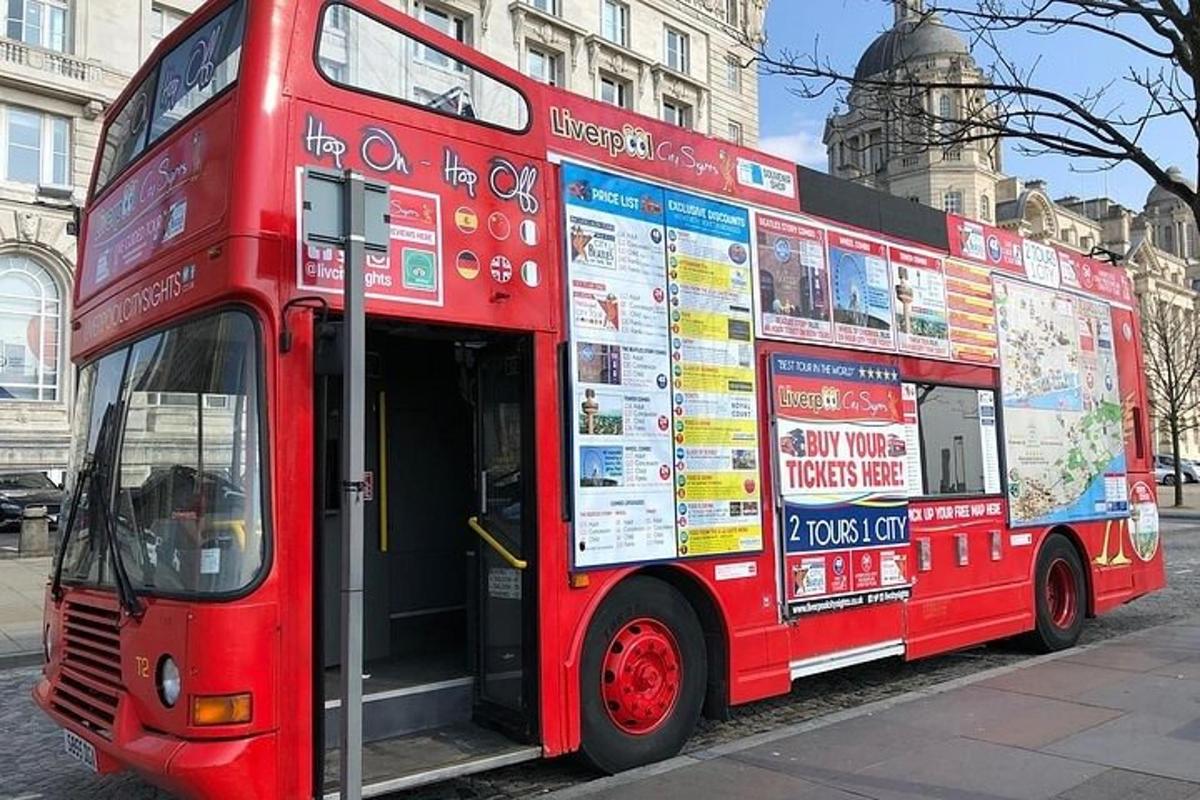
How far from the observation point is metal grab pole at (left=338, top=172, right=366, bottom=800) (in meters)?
3.61

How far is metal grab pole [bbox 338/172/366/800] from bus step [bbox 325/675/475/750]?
109 centimetres

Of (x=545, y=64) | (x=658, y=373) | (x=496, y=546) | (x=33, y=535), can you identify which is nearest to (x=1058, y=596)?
(x=658, y=373)

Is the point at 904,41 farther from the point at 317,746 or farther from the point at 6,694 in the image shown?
the point at 6,694

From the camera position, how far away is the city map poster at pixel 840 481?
6.53 meters

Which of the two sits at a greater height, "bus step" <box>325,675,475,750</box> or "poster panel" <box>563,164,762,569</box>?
"poster panel" <box>563,164,762,569</box>

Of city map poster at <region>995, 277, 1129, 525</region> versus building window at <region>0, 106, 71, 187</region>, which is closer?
city map poster at <region>995, 277, 1129, 525</region>

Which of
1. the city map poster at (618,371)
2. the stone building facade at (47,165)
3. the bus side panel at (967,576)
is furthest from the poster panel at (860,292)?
the stone building facade at (47,165)

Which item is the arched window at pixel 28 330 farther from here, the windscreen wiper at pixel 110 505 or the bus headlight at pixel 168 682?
the bus headlight at pixel 168 682

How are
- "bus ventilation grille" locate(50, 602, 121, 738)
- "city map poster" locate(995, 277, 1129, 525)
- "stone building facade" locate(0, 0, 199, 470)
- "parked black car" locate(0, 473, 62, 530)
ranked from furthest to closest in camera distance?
"stone building facade" locate(0, 0, 199, 470), "parked black car" locate(0, 473, 62, 530), "city map poster" locate(995, 277, 1129, 525), "bus ventilation grille" locate(50, 602, 121, 738)

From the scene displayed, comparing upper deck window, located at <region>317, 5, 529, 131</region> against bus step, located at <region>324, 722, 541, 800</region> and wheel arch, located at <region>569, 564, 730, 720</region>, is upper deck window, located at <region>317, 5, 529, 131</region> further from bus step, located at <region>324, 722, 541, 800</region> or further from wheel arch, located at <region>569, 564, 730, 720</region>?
bus step, located at <region>324, 722, 541, 800</region>

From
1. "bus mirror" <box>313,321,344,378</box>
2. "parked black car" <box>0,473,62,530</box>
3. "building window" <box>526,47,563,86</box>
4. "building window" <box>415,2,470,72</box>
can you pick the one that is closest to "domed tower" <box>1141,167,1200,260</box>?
"building window" <box>526,47,563,86</box>

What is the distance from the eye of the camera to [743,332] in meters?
6.38

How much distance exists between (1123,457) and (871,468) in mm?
4680

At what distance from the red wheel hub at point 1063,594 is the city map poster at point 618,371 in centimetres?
528
